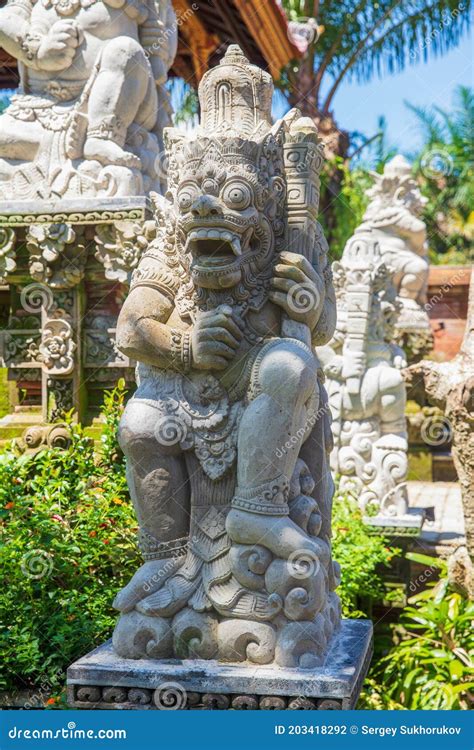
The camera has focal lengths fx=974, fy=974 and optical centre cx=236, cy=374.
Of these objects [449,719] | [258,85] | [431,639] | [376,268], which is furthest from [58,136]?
[449,719]

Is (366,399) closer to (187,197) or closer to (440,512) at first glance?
(440,512)

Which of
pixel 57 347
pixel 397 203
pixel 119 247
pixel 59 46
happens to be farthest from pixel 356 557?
pixel 397 203

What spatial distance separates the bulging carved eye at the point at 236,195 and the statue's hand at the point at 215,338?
349mm

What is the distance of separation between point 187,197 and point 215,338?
50 cm

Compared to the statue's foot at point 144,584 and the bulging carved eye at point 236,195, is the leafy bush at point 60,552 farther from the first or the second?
the bulging carved eye at point 236,195

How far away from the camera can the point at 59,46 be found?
677 cm

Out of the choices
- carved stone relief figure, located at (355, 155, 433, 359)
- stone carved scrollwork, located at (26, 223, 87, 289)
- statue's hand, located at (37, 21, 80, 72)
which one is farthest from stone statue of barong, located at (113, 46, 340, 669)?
carved stone relief figure, located at (355, 155, 433, 359)

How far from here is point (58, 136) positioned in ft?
22.6

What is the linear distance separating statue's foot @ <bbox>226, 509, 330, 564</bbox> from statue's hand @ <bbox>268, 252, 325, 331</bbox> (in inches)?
28.1

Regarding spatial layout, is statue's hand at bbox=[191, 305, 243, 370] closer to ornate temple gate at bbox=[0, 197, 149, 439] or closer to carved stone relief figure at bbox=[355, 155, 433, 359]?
ornate temple gate at bbox=[0, 197, 149, 439]

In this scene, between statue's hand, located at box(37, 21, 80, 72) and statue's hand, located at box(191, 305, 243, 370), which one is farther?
statue's hand, located at box(37, 21, 80, 72)

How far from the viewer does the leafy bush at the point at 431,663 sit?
18.7ft

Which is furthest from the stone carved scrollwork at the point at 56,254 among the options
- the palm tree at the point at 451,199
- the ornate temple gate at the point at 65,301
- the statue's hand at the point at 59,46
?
the palm tree at the point at 451,199

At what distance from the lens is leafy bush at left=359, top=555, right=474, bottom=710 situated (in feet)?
18.7
